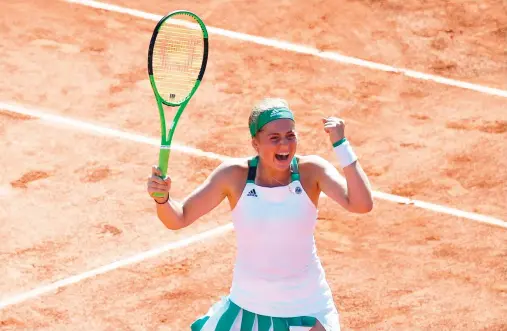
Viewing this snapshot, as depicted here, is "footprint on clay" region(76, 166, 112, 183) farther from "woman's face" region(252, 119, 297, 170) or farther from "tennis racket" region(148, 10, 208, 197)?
"woman's face" region(252, 119, 297, 170)

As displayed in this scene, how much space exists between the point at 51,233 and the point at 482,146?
448 cm

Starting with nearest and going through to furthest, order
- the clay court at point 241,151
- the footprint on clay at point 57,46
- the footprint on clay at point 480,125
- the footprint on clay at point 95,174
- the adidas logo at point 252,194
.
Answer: the adidas logo at point 252,194, the clay court at point 241,151, the footprint on clay at point 95,174, the footprint on clay at point 480,125, the footprint on clay at point 57,46

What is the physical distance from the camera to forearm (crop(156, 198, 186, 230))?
7086 millimetres

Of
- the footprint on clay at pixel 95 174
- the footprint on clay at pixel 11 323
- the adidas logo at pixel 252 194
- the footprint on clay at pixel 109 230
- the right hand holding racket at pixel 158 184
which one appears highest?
the right hand holding racket at pixel 158 184

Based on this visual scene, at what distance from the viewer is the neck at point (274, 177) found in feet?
23.7

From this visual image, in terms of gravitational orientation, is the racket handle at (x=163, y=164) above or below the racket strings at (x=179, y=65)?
below

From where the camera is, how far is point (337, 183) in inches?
283

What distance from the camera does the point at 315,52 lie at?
47.2 ft

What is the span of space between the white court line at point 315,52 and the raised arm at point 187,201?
6947mm

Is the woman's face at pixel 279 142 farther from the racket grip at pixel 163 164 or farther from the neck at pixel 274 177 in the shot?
the racket grip at pixel 163 164

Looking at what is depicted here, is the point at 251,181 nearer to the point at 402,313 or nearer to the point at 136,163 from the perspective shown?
the point at 402,313

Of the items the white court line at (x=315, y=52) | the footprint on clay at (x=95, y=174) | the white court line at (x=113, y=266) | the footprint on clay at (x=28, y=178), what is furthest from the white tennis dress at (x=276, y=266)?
the white court line at (x=315, y=52)

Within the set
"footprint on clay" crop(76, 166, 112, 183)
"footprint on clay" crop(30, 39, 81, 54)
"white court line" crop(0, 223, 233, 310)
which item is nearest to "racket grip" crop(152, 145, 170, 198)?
"white court line" crop(0, 223, 233, 310)

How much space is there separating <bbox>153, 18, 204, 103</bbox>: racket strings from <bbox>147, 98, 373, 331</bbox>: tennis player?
72 cm
